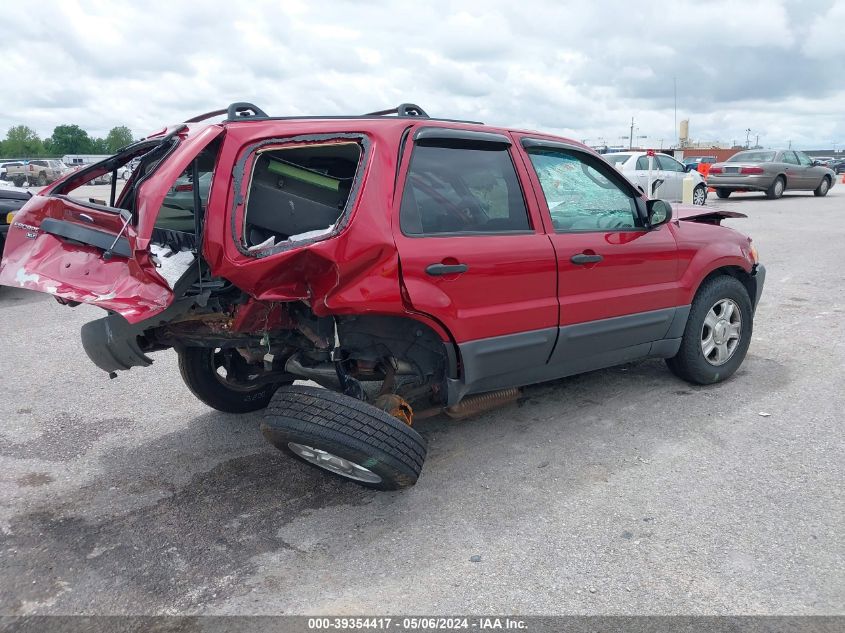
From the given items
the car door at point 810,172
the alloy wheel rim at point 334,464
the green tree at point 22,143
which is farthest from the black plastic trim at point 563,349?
the green tree at point 22,143

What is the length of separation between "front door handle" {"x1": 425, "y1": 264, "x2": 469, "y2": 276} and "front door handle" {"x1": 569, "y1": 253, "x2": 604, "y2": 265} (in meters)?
0.82

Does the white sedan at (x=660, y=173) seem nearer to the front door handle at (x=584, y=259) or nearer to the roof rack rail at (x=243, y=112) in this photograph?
the front door handle at (x=584, y=259)

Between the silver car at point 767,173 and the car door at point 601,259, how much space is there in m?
16.8

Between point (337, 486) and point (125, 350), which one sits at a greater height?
point (125, 350)

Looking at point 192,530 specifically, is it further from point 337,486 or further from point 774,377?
point 774,377

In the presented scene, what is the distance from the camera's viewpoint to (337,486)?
12.2 ft

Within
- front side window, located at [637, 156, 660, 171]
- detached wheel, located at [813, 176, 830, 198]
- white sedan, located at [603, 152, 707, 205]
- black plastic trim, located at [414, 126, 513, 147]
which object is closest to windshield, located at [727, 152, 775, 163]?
white sedan, located at [603, 152, 707, 205]

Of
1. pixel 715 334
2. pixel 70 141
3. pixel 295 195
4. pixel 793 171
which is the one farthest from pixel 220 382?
pixel 70 141

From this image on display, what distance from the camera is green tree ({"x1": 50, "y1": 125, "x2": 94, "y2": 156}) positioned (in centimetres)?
10312

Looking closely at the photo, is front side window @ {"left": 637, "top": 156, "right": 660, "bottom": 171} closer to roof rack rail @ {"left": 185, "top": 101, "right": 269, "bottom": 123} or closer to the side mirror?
the side mirror

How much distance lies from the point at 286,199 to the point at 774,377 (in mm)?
3916

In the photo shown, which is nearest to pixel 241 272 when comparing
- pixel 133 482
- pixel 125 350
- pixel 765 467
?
pixel 125 350

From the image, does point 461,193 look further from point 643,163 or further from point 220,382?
point 643,163

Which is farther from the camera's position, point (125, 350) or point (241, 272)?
point (125, 350)
